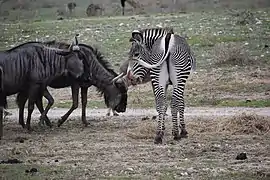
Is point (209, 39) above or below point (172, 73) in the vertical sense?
below

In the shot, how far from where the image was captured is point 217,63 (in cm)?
2348

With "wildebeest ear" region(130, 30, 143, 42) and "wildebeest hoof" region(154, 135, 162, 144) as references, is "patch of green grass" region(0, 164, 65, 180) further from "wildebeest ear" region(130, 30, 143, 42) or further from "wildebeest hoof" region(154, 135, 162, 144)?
"wildebeest ear" region(130, 30, 143, 42)

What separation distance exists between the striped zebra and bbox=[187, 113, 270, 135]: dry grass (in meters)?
0.76

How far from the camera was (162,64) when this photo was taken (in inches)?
527

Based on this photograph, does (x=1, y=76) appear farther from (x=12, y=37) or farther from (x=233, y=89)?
(x=12, y=37)

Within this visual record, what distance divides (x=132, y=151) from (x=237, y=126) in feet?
8.68

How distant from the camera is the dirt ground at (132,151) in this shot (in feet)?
34.6

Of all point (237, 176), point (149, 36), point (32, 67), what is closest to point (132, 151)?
point (149, 36)

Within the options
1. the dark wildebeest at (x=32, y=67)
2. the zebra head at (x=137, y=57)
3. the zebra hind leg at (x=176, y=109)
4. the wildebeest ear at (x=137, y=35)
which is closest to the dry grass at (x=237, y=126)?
the zebra hind leg at (x=176, y=109)

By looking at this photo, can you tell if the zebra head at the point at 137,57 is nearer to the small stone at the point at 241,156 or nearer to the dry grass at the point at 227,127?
the dry grass at the point at 227,127

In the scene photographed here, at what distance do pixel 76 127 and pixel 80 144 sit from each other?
8.04ft

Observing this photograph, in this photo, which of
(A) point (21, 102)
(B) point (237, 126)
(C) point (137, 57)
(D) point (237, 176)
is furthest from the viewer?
(A) point (21, 102)

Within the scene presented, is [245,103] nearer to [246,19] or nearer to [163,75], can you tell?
[163,75]

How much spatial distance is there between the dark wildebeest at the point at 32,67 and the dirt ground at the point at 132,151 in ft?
2.91
